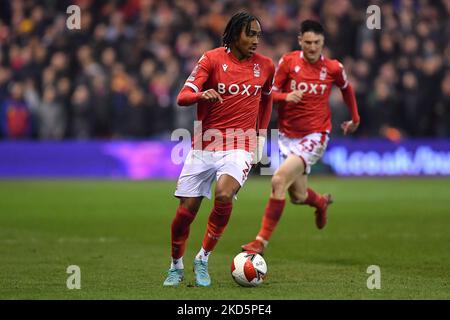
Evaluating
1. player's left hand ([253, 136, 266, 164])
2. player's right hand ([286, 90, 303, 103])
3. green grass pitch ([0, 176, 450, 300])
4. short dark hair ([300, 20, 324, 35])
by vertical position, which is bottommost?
green grass pitch ([0, 176, 450, 300])

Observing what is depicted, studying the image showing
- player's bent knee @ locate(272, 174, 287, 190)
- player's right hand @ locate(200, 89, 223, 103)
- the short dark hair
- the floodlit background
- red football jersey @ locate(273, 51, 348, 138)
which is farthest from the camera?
the floodlit background

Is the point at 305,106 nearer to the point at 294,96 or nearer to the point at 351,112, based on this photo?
the point at 351,112

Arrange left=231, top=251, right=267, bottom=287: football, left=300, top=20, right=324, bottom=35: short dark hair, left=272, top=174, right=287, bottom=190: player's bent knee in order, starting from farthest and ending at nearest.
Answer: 1. left=300, top=20, right=324, bottom=35: short dark hair
2. left=272, top=174, right=287, bottom=190: player's bent knee
3. left=231, top=251, right=267, bottom=287: football

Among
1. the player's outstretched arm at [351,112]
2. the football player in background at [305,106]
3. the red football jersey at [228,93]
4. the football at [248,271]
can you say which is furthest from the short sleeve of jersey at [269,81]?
the player's outstretched arm at [351,112]

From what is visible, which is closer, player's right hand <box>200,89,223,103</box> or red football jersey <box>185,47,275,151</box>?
player's right hand <box>200,89,223,103</box>

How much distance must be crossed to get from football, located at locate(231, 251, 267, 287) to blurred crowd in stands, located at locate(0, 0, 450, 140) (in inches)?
593

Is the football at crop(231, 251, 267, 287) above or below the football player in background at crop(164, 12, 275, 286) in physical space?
below

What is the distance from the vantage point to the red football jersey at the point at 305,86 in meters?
11.8

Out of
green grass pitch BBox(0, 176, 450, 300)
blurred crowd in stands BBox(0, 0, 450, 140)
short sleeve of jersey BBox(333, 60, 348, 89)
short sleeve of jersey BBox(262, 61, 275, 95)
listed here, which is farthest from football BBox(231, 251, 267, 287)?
blurred crowd in stands BBox(0, 0, 450, 140)

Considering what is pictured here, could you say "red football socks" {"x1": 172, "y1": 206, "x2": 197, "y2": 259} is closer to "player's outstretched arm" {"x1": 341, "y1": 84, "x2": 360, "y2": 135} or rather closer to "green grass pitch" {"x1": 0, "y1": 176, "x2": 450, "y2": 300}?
"green grass pitch" {"x1": 0, "y1": 176, "x2": 450, "y2": 300}

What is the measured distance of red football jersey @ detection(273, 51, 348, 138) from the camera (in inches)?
464

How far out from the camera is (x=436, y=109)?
81.6ft
